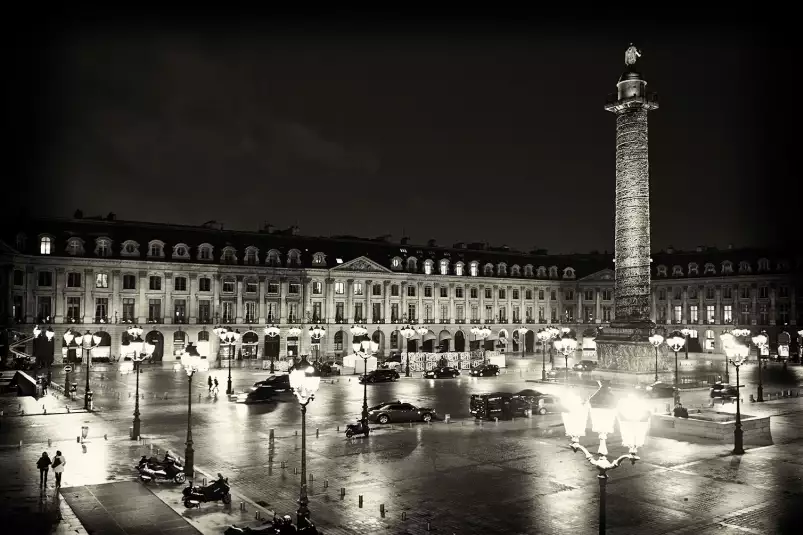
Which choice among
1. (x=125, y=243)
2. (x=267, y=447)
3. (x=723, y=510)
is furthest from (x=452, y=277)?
(x=723, y=510)

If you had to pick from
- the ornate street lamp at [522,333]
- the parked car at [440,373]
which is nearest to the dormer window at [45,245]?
the parked car at [440,373]

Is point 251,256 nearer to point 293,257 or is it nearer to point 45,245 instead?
point 293,257

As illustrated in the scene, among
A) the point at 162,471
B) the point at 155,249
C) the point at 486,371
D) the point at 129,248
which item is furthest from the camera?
the point at 155,249

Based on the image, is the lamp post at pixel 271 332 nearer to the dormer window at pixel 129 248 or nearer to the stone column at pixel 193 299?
the stone column at pixel 193 299

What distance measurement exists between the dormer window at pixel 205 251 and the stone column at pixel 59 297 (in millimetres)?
14590

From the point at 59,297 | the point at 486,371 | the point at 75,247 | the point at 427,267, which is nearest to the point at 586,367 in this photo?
the point at 486,371

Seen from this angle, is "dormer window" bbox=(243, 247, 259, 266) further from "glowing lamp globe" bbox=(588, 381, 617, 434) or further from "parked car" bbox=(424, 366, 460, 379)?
"glowing lamp globe" bbox=(588, 381, 617, 434)

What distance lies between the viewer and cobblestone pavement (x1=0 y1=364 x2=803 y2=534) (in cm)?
1936

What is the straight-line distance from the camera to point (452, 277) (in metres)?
99.3

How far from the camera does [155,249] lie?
257ft

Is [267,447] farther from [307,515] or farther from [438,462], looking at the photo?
[307,515]

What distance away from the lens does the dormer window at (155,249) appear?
77938 millimetres

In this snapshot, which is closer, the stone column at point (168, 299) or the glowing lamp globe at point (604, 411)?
the glowing lamp globe at point (604, 411)

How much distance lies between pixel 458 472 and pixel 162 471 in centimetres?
997
